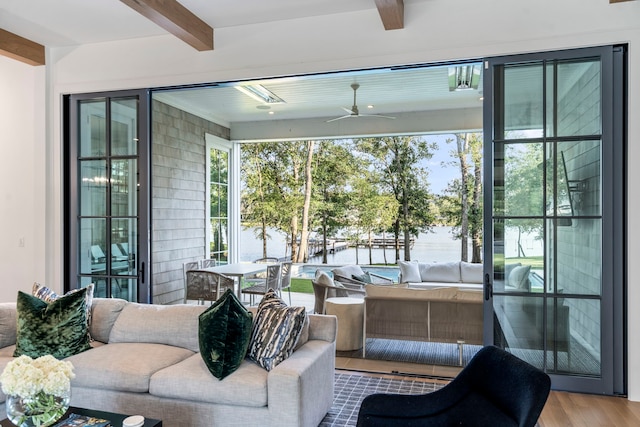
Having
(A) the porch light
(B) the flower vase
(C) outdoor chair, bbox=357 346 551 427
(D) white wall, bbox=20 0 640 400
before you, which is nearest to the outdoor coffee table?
(B) the flower vase

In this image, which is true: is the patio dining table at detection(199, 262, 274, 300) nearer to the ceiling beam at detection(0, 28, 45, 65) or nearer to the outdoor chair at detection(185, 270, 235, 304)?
the outdoor chair at detection(185, 270, 235, 304)

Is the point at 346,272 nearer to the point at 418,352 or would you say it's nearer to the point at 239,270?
the point at 239,270

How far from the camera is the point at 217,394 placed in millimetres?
2559

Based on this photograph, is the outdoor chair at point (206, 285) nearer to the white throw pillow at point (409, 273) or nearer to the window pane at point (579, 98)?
the white throw pillow at point (409, 273)

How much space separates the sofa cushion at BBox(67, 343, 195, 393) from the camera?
272cm

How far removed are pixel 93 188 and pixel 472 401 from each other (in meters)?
4.20

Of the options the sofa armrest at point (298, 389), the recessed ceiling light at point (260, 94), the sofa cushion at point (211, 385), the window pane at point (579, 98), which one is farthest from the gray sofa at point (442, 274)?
the sofa cushion at point (211, 385)

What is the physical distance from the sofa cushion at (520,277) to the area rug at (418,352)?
1.01m

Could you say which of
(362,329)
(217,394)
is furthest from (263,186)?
(217,394)

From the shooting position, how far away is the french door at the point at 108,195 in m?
4.56

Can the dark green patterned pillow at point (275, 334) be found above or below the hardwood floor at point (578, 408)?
above

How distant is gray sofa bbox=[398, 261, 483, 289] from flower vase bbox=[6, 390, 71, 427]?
6.06 m

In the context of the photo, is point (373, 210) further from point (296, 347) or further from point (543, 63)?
point (296, 347)

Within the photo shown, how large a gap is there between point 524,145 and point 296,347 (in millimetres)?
2359
